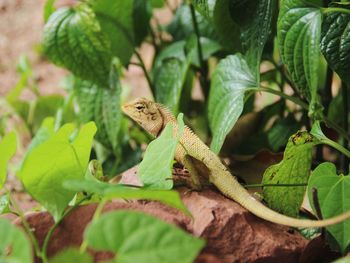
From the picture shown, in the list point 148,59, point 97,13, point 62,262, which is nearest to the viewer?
point 62,262

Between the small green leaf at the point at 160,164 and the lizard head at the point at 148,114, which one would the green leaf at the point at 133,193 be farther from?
the lizard head at the point at 148,114

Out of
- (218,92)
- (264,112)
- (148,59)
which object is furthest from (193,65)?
(148,59)

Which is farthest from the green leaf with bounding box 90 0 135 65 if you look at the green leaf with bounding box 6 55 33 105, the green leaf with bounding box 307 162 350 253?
the green leaf with bounding box 307 162 350 253

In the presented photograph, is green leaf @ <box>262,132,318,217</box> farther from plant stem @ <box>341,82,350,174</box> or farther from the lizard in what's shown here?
plant stem @ <box>341,82,350,174</box>

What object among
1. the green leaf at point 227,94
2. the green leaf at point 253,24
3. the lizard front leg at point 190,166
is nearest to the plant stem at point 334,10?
the green leaf at point 253,24

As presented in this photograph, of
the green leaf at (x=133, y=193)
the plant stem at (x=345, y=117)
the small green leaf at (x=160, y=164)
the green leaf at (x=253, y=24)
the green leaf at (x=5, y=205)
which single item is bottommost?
the plant stem at (x=345, y=117)

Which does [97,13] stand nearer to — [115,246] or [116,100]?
[116,100]

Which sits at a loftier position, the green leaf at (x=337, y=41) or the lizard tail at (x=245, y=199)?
the green leaf at (x=337, y=41)
